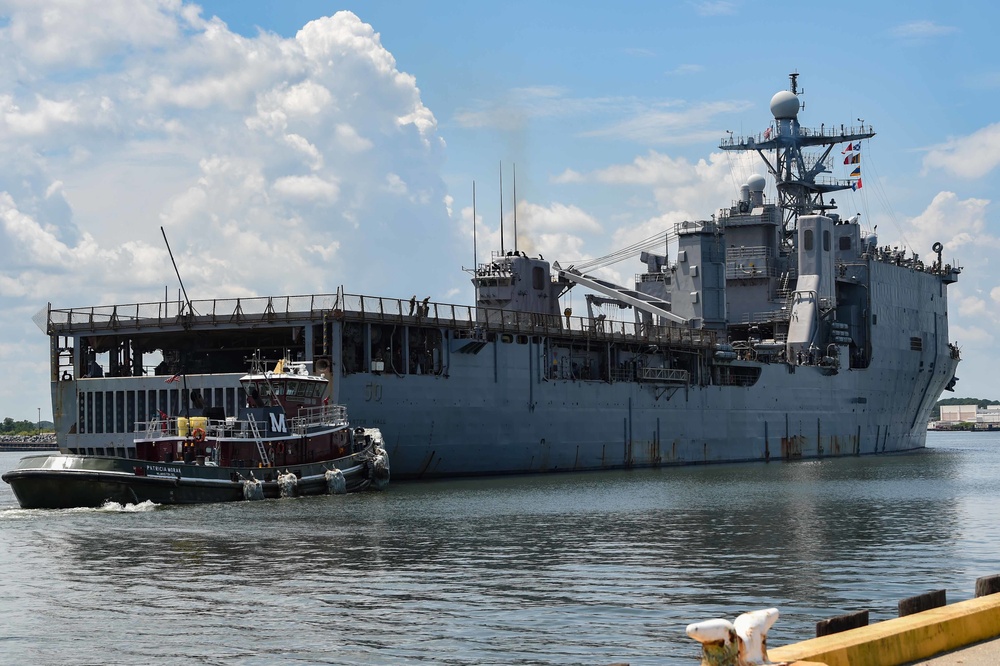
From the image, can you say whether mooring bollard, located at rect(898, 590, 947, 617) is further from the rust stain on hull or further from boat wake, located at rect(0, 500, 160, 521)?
the rust stain on hull

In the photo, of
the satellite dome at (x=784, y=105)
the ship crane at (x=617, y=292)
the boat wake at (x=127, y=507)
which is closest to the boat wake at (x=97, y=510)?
the boat wake at (x=127, y=507)

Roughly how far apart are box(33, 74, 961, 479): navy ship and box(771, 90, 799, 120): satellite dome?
81 mm

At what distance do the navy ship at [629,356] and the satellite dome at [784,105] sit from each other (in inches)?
3.2

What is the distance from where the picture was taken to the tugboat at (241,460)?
36.8 metres

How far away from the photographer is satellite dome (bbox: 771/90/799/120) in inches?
3118

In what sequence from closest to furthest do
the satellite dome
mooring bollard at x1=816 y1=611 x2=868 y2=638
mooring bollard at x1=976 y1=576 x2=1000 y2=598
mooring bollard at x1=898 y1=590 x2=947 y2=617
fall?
mooring bollard at x1=816 y1=611 x2=868 y2=638 < mooring bollard at x1=898 y1=590 x2=947 y2=617 < mooring bollard at x1=976 y1=576 x2=1000 y2=598 < the satellite dome

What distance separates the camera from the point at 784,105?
261 feet

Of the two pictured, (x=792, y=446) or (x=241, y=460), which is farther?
(x=792, y=446)

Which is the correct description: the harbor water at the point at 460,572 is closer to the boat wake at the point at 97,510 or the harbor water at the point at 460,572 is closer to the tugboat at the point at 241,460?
the boat wake at the point at 97,510

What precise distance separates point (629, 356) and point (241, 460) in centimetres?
2668

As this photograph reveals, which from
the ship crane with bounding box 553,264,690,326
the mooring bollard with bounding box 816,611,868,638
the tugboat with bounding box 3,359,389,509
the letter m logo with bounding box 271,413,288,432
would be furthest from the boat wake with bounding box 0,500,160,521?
the ship crane with bounding box 553,264,690,326

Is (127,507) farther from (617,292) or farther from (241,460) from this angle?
(617,292)

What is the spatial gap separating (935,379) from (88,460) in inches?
2408

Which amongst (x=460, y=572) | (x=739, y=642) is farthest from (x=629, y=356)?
(x=739, y=642)
